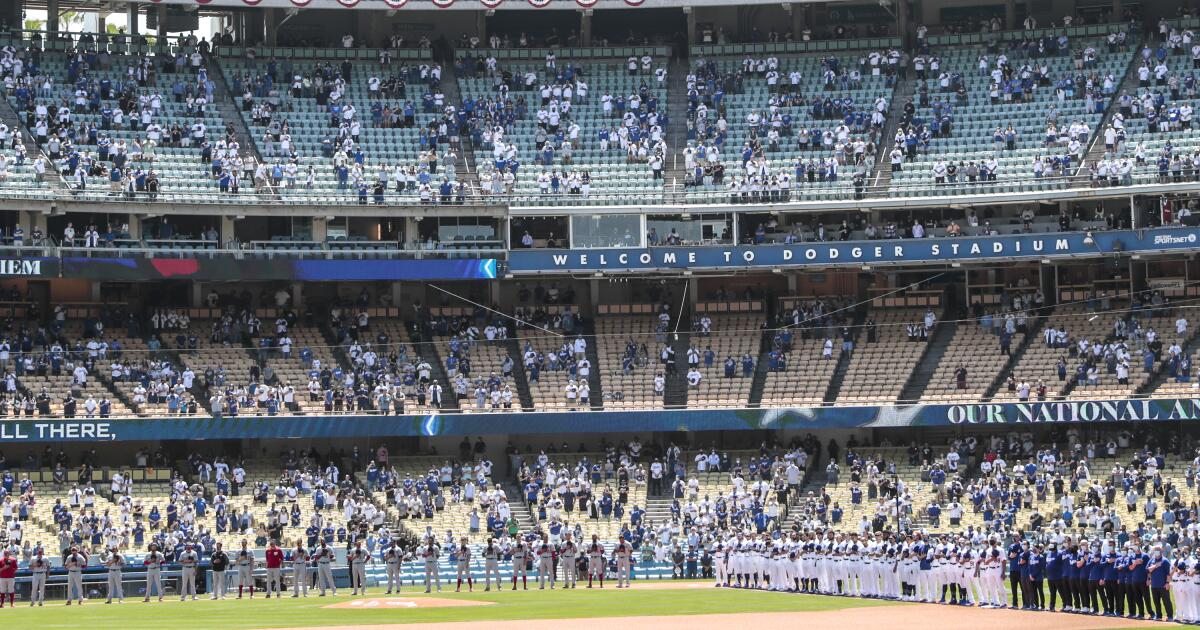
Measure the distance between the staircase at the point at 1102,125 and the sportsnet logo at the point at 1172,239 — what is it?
312 centimetres

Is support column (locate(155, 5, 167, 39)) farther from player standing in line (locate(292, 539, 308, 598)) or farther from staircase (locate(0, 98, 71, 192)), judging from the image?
player standing in line (locate(292, 539, 308, 598))

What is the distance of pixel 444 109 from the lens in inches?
2591

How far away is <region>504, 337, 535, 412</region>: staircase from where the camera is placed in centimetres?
5828

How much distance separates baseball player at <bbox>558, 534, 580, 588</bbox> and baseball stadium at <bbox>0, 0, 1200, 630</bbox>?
1299 millimetres

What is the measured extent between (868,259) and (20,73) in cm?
2900

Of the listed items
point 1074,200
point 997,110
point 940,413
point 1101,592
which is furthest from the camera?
point 997,110

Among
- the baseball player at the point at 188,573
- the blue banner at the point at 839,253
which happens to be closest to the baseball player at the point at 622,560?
the baseball player at the point at 188,573

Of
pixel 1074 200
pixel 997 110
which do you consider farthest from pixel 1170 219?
pixel 997 110

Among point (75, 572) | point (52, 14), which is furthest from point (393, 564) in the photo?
point (52, 14)

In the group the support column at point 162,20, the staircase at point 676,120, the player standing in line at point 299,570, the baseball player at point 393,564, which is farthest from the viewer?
the support column at point 162,20

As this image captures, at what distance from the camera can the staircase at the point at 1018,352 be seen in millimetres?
57031

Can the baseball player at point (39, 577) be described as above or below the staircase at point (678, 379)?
below

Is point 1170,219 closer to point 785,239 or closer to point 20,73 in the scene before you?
point 785,239

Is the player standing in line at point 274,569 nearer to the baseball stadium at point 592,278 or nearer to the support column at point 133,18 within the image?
the baseball stadium at point 592,278
